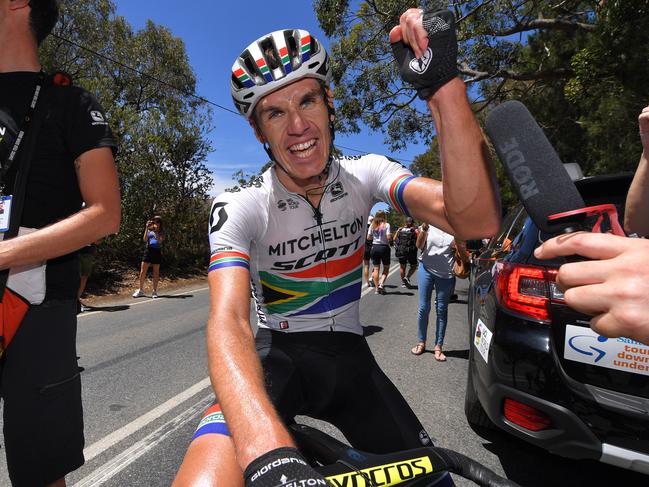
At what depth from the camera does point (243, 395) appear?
1225 millimetres

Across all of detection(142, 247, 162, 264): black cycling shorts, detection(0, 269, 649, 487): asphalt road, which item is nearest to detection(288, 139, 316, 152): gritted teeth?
detection(0, 269, 649, 487): asphalt road

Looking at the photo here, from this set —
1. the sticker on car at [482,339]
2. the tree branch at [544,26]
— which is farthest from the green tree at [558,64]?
the sticker on car at [482,339]

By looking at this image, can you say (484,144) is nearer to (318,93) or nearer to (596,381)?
(318,93)

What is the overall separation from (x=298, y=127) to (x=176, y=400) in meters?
3.39

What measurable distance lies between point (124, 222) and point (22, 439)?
631 inches

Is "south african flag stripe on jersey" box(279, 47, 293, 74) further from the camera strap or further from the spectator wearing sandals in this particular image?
the spectator wearing sandals

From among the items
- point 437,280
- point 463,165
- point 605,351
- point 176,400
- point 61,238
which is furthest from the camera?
point 437,280

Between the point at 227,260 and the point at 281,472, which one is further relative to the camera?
the point at 227,260

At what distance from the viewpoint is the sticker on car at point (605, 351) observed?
2.09m

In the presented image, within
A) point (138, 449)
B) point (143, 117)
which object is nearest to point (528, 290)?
point (138, 449)

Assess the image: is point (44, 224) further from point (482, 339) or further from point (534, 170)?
point (482, 339)

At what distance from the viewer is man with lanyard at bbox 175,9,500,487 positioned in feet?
4.87

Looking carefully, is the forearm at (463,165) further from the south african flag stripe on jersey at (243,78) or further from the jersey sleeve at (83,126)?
the jersey sleeve at (83,126)

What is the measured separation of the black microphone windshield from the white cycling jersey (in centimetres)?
103
